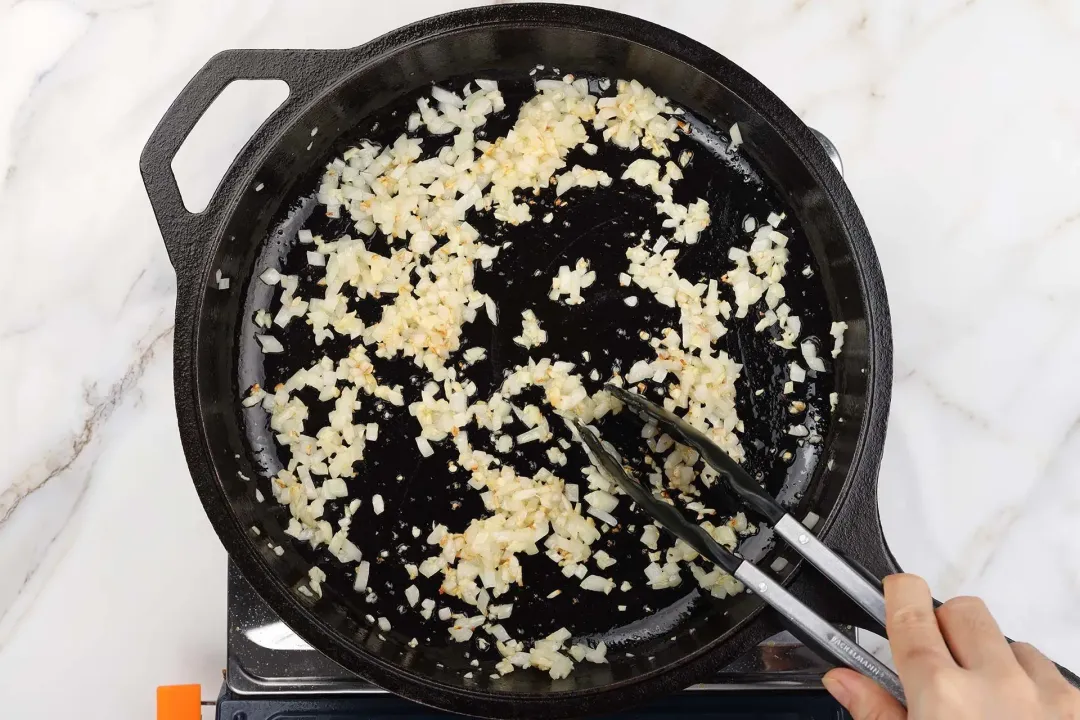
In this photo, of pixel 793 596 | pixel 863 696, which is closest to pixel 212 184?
pixel 793 596

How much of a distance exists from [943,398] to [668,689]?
609mm

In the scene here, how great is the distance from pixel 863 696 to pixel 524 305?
0.63 metres

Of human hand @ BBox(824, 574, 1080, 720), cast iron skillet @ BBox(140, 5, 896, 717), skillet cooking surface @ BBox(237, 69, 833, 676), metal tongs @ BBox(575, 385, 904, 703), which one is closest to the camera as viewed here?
human hand @ BBox(824, 574, 1080, 720)

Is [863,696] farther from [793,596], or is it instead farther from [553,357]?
[553,357]

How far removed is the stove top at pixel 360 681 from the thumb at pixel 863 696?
0.17m

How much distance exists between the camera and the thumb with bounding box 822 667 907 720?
81 centimetres

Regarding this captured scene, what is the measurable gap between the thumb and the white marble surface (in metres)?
0.38

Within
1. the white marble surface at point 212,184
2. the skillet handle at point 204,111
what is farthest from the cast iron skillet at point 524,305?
the white marble surface at point 212,184

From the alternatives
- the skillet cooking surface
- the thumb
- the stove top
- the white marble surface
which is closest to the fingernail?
the thumb

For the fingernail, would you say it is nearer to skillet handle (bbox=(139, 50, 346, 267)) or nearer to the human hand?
the human hand

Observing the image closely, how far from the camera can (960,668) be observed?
0.74m

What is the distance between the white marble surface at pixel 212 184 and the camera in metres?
1.15

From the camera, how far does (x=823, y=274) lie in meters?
1.12

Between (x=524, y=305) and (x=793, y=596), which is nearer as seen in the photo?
(x=793, y=596)
